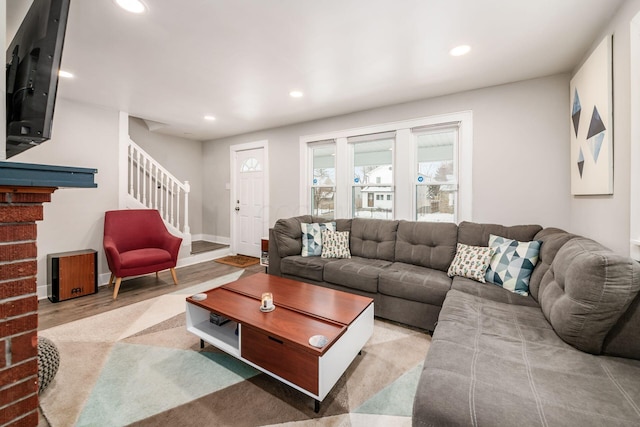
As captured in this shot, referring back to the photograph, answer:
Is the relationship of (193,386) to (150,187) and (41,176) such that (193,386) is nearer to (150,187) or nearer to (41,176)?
(41,176)

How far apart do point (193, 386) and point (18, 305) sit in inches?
44.4

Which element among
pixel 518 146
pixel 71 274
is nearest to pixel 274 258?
pixel 71 274

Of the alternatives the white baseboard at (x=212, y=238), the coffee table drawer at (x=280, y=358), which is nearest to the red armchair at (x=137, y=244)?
the white baseboard at (x=212, y=238)

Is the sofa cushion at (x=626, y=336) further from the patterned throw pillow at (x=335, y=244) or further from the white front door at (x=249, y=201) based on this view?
the white front door at (x=249, y=201)

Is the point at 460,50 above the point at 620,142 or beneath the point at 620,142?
above

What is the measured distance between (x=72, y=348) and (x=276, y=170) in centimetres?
336

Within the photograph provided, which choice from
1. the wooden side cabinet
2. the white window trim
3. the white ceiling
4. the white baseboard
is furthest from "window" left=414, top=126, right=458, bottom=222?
the wooden side cabinet

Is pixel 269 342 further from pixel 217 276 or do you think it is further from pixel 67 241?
pixel 67 241

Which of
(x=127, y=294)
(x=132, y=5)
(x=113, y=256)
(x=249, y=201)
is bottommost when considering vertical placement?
(x=127, y=294)

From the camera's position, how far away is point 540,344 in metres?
1.35

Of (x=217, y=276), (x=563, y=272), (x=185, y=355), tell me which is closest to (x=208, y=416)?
(x=185, y=355)

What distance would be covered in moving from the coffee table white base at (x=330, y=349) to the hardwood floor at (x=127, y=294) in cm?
143

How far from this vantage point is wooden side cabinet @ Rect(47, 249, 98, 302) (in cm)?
290

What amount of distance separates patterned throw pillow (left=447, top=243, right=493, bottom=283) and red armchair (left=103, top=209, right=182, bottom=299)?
3267 mm
